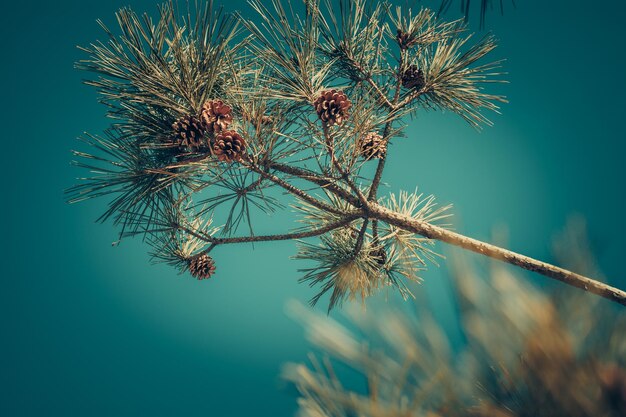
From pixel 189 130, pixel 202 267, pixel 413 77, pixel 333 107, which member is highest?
pixel 413 77

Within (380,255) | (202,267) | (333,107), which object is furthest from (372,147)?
(202,267)

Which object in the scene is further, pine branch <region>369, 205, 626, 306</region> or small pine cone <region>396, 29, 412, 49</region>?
small pine cone <region>396, 29, 412, 49</region>

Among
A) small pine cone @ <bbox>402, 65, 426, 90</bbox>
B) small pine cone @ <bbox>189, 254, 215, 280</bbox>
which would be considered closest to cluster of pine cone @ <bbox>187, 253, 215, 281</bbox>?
small pine cone @ <bbox>189, 254, 215, 280</bbox>

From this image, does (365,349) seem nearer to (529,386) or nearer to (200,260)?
(529,386)

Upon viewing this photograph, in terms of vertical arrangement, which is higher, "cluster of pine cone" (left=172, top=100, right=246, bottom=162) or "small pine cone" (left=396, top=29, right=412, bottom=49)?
"small pine cone" (left=396, top=29, right=412, bottom=49)

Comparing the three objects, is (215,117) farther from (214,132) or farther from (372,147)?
(372,147)

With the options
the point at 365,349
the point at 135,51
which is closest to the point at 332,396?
the point at 365,349

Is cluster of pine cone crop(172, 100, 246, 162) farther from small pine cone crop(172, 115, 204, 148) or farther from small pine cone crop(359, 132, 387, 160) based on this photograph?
small pine cone crop(359, 132, 387, 160)
